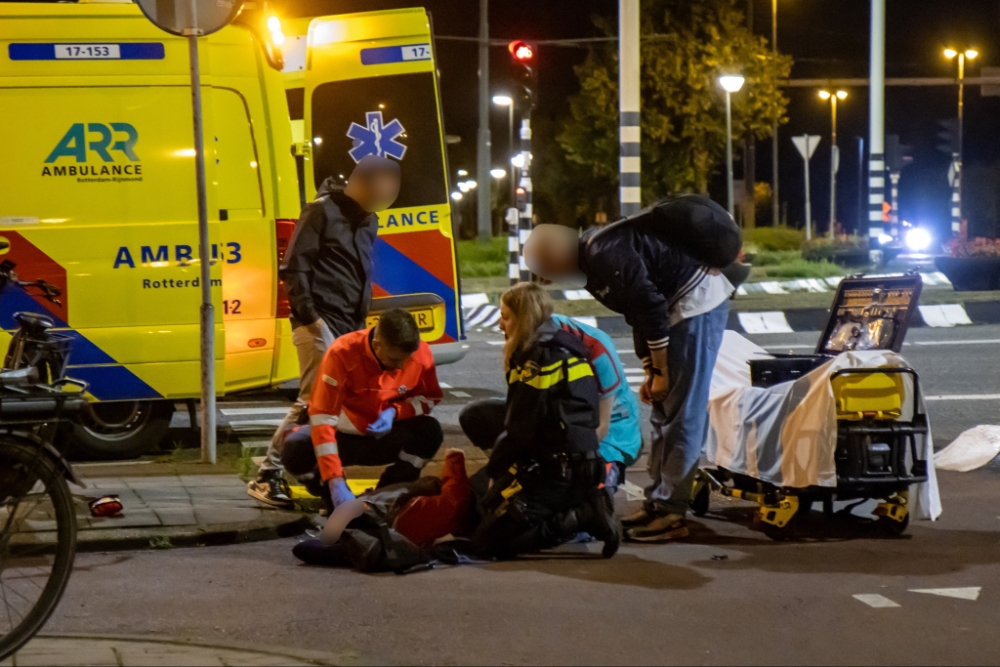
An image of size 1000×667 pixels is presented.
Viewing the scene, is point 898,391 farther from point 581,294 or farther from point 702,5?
point 702,5

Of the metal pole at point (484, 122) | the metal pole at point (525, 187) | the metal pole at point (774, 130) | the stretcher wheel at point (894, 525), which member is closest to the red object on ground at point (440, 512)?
the stretcher wheel at point (894, 525)

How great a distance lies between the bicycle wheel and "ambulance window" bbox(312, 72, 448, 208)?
22.0ft

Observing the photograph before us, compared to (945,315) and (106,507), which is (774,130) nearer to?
(945,315)

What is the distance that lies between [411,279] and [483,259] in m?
20.0

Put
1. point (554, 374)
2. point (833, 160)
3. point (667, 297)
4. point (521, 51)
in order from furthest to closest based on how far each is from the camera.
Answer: point (833, 160)
point (521, 51)
point (667, 297)
point (554, 374)

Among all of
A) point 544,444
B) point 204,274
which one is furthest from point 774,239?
point 544,444

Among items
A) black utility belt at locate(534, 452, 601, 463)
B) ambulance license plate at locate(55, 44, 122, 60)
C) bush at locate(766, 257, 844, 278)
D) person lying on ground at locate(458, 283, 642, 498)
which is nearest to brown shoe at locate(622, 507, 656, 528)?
person lying on ground at locate(458, 283, 642, 498)

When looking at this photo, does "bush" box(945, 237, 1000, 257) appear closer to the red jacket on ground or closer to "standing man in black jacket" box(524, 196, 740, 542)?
"standing man in black jacket" box(524, 196, 740, 542)

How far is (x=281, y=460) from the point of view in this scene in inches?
266

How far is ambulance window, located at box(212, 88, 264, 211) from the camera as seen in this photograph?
8938 millimetres

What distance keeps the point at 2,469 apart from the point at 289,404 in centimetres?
722

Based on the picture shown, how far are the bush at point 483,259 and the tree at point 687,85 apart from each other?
4.01 meters

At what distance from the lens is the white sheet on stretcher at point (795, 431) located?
622cm

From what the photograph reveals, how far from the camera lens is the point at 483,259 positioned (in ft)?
101
